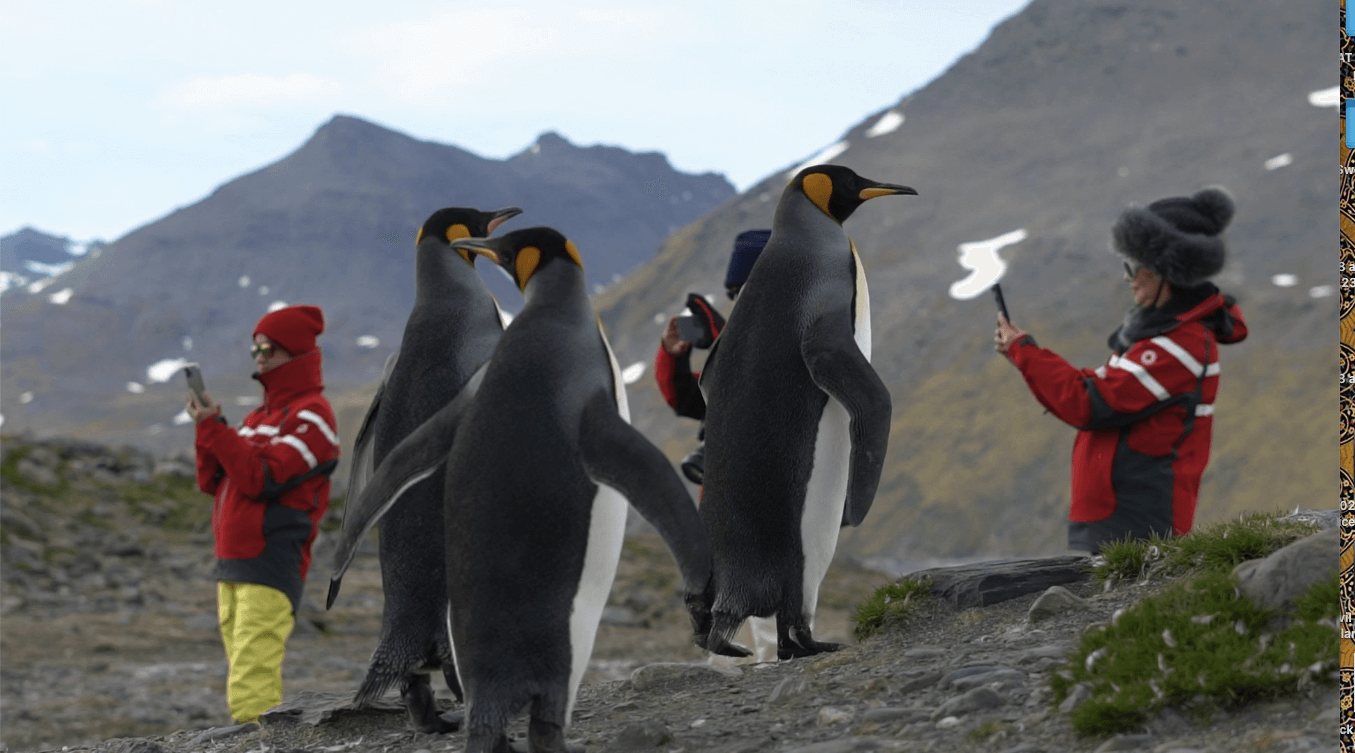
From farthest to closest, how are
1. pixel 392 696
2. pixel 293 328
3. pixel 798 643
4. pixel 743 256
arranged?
pixel 293 328, pixel 743 256, pixel 392 696, pixel 798 643

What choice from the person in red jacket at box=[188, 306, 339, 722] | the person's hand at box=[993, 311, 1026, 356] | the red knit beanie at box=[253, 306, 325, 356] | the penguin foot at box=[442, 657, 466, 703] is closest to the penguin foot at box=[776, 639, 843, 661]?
the penguin foot at box=[442, 657, 466, 703]

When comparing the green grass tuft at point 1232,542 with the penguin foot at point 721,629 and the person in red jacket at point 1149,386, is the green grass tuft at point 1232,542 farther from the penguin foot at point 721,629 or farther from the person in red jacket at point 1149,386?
the penguin foot at point 721,629

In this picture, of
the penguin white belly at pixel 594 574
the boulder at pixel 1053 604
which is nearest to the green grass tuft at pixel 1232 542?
the boulder at pixel 1053 604

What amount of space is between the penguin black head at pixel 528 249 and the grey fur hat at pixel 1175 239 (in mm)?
2694

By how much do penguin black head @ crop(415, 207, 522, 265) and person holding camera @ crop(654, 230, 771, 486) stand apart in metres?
1.09

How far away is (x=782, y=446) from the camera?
193 inches

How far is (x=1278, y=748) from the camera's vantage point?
117 inches

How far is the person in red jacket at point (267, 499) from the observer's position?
5906mm

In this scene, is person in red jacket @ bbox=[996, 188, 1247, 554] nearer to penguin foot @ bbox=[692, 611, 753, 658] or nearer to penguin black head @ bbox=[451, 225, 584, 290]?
penguin foot @ bbox=[692, 611, 753, 658]

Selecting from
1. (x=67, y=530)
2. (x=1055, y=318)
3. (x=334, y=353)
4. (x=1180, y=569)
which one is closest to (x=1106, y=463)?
(x=1180, y=569)

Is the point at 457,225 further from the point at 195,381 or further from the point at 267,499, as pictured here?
the point at 267,499

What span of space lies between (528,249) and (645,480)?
40.5 inches

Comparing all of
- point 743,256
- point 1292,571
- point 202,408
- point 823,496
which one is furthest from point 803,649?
point 202,408

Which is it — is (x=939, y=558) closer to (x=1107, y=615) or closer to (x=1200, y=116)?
(x=1107, y=615)
